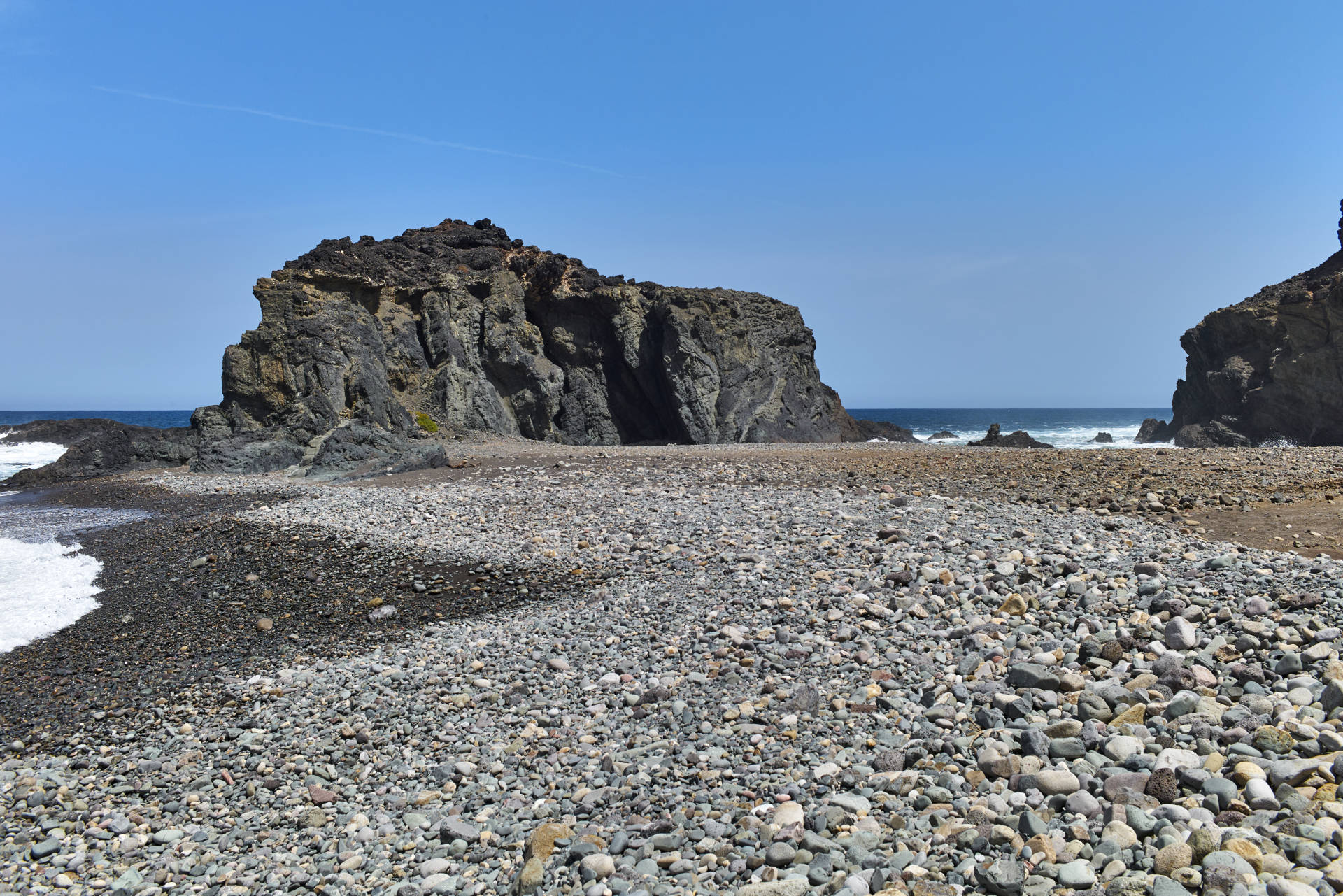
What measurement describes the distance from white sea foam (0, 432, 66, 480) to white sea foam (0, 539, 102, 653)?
Answer: 26.3 metres

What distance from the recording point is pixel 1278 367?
38750mm

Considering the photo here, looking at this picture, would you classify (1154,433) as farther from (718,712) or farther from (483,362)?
(718,712)

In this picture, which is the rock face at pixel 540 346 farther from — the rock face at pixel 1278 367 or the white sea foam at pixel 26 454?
the rock face at pixel 1278 367

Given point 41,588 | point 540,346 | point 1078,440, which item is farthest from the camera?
point 1078,440

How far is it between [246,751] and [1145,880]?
5792mm

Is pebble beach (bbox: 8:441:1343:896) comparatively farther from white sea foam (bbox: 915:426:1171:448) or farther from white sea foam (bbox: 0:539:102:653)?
white sea foam (bbox: 915:426:1171:448)

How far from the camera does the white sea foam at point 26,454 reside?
118 ft

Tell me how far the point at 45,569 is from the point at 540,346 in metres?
22.3

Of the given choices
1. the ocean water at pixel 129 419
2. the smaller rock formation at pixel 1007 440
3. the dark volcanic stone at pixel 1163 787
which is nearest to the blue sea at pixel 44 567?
the dark volcanic stone at pixel 1163 787

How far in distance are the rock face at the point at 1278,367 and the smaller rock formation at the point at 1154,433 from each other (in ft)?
18.1

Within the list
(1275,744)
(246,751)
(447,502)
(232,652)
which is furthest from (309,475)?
(1275,744)

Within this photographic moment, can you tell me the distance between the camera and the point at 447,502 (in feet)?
45.0

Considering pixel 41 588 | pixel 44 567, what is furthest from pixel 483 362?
pixel 41 588

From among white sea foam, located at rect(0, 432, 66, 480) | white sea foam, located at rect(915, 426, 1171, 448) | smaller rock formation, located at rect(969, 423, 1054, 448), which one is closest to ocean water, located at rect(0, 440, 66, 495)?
white sea foam, located at rect(0, 432, 66, 480)
